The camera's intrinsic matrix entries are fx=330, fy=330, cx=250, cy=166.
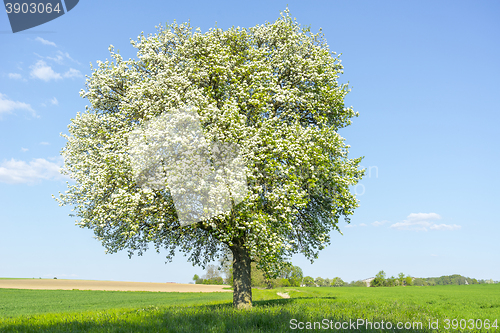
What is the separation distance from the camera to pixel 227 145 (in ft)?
53.6

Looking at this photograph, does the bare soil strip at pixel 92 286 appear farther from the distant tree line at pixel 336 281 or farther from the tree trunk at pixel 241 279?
the tree trunk at pixel 241 279

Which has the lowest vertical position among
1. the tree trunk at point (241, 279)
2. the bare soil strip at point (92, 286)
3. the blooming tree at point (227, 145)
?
the bare soil strip at point (92, 286)

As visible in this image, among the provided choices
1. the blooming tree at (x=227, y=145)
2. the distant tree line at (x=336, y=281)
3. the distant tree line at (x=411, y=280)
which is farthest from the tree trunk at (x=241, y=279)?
the distant tree line at (x=411, y=280)

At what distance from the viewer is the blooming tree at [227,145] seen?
15742mm

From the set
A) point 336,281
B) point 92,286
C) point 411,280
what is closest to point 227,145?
point 92,286

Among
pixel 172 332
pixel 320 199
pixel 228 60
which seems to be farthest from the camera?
pixel 320 199

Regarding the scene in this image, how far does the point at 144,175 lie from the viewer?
16.3 meters

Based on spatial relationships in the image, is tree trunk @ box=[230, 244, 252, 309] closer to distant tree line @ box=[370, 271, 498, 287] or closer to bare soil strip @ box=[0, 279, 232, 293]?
bare soil strip @ box=[0, 279, 232, 293]

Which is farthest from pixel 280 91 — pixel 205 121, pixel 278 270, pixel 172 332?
pixel 172 332

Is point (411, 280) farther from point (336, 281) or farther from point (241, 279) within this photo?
point (241, 279)

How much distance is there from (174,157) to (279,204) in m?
5.53

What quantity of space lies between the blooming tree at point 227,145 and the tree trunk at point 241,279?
6cm

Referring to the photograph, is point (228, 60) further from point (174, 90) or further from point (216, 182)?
point (216, 182)

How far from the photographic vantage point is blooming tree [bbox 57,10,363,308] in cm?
1574
